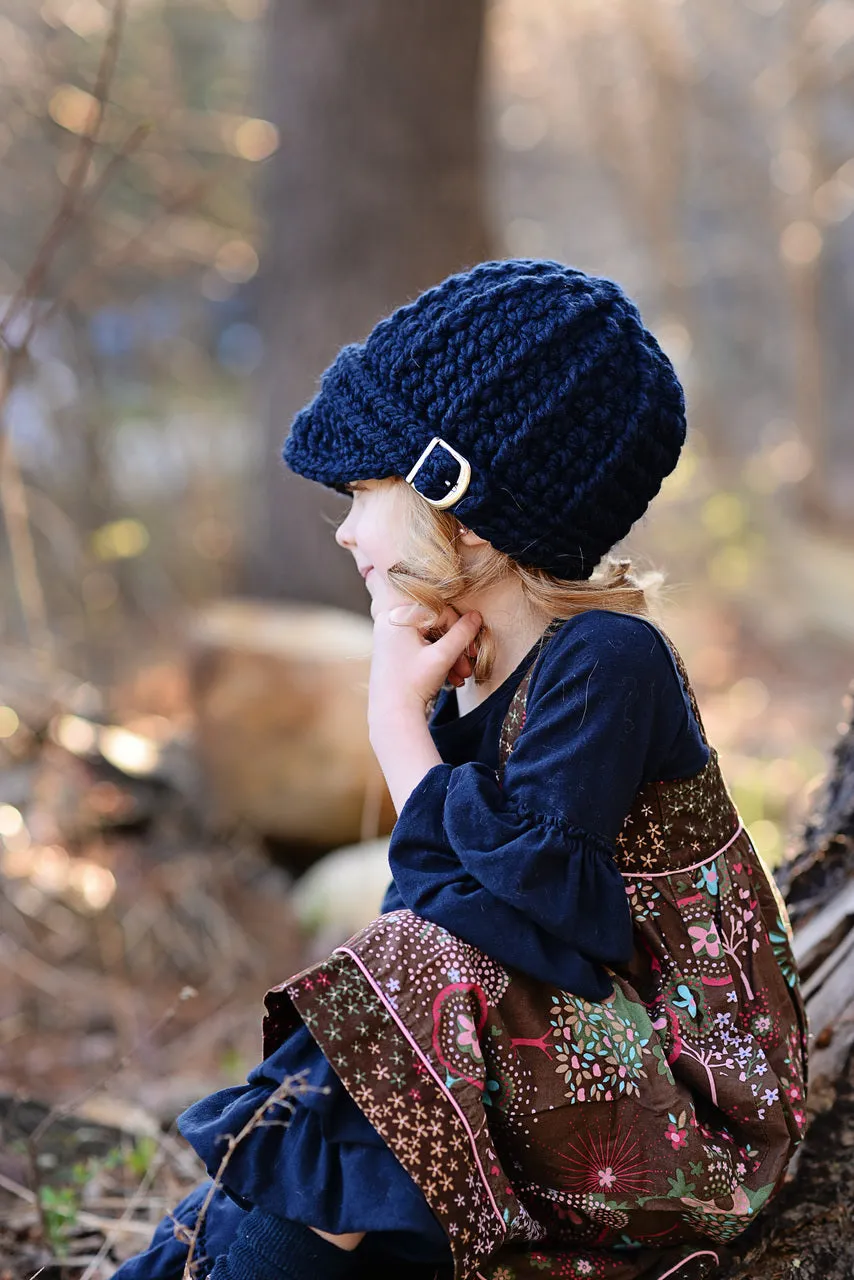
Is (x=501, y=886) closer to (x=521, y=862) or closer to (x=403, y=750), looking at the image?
(x=521, y=862)

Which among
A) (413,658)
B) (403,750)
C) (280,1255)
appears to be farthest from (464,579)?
(280,1255)

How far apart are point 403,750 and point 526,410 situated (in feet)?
1.56

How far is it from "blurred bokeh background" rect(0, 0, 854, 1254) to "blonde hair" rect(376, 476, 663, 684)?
0.29 metres

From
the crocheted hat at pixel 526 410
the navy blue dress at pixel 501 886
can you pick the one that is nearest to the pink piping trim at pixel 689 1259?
the navy blue dress at pixel 501 886

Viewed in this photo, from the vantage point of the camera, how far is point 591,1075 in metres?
1.45

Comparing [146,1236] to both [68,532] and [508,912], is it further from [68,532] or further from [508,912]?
[68,532]

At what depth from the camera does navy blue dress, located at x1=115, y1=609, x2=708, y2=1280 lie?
138cm

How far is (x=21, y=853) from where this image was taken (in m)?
3.87

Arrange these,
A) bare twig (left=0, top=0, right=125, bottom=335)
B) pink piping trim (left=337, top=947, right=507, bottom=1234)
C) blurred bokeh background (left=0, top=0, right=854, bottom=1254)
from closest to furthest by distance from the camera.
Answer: pink piping trim (left=337, top=947, right=507, bottom=1234), bare twig (left=0, top=0, right=125, bottom=335), blurred bokeh background (left=0, top=0, right=854, bottom=1254)

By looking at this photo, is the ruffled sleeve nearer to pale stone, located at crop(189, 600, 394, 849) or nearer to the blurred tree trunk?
pale stone, located at crop(189, 600, 394, 849)

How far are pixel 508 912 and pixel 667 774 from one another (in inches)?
12.4

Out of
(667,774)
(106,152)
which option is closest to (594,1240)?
(667,774)

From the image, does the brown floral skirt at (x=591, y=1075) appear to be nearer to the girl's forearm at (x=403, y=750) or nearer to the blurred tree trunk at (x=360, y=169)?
the girl's forearm at (x=403, y=750)

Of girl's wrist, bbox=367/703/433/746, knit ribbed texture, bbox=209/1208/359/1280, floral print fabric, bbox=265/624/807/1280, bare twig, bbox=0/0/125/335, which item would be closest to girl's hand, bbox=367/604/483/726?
girl's wrist, bbox=367/703/433/746
